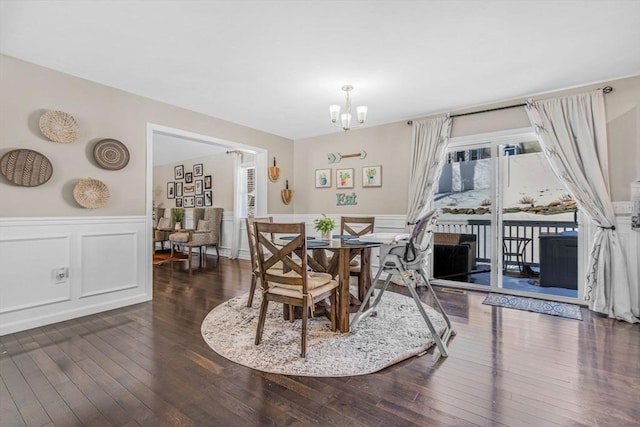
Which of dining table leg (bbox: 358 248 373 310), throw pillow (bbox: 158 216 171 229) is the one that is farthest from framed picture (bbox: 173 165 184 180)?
dining table leg (bbox: 358 248 373 310)

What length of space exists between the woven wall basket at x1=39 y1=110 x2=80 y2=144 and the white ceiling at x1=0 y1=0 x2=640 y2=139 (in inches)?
18.1

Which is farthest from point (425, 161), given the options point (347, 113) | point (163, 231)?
point (163, 231)

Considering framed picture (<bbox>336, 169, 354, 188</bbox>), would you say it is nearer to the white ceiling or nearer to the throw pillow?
the white ceiling

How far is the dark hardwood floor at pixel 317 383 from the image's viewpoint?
1.58 metres

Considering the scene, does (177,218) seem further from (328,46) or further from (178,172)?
(328,46)

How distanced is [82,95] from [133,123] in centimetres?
51

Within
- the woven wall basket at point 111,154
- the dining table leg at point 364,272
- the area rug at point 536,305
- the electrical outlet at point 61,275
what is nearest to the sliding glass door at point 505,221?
the area rug at point 536,305

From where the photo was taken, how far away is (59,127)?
2918 millimetres

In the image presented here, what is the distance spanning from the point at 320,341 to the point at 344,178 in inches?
129

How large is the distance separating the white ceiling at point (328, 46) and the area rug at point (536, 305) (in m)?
2.43

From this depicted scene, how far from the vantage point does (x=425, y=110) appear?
4.17 metres

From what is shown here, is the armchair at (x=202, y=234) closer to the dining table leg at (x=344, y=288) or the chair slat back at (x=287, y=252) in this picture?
the chair slat back at (x=287, y=252)

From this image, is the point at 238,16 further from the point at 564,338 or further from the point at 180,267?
the point at 180,267

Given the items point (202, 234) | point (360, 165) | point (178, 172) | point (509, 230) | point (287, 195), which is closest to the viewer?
point (509, 230)
